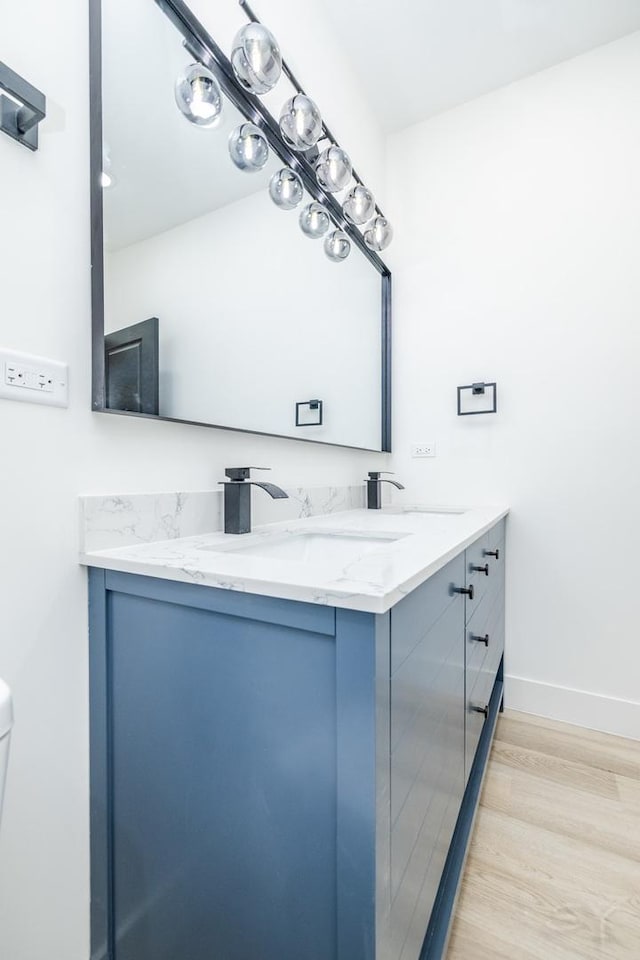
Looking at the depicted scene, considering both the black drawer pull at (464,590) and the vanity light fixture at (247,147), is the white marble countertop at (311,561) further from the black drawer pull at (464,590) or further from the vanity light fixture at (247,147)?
the vanity light fixture at (247,147)

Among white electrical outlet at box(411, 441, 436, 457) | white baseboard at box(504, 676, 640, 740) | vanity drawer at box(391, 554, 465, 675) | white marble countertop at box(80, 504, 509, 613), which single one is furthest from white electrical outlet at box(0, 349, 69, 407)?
white baseboard at box(504, 676, 640, 740)

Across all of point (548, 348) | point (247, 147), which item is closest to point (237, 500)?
point (247, 147)

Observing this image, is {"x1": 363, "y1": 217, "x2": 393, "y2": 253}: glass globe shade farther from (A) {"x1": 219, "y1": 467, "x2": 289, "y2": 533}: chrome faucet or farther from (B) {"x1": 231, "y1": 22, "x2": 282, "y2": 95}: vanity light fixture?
(A) {"x1": 219, "y1": 467, "x2": 289, "y2": 533}: chrome faucet

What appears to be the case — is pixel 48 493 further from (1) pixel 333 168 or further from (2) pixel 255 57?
(1) pixel 333 168

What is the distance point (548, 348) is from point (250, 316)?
132cm

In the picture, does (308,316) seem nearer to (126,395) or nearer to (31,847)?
(126,395)

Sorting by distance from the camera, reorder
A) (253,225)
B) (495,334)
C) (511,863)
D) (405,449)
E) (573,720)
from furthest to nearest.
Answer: (405,449), (495,334), (573,720), (253,225), (511,863)

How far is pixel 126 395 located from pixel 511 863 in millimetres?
1513

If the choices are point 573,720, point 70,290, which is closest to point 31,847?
point 70,290

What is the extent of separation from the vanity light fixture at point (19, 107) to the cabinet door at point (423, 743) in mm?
997

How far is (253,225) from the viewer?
4.50 feet

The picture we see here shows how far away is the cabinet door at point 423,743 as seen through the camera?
688mm

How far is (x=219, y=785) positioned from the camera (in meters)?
0.74

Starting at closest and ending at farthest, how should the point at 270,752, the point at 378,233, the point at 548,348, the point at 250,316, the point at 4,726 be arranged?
the point at 4,726 → the point at 270,752 → the point at 250,316 → the point at 378,233 → the point at 548,348
